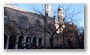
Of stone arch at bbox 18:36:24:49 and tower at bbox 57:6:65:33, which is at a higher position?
tower at bbox 57:6:65:33

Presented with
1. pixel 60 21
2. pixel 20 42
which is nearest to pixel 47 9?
pixel 60 21

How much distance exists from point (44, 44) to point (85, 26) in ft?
2.97

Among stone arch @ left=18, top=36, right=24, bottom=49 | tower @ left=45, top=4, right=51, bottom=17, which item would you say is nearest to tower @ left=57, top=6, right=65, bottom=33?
tower @ left=45, top=4, right=51, bottom=17

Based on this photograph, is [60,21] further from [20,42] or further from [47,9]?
[20,42]

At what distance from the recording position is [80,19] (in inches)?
297

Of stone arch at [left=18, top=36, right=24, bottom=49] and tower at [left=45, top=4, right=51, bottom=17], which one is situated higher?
tower at [left=45, top=4, right=51, bottom=17]

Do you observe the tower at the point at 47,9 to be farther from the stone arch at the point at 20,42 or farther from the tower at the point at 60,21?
the stone arch at the point at 20,42

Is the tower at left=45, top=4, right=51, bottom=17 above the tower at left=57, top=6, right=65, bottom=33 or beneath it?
above

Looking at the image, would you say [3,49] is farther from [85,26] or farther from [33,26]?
[85,26]

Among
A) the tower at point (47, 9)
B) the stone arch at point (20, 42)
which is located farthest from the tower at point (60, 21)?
the stone arch at point (20, 42)

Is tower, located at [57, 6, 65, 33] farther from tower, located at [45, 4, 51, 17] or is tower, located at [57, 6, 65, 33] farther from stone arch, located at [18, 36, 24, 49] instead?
stone arch, located at [18, 36, 24, 49]

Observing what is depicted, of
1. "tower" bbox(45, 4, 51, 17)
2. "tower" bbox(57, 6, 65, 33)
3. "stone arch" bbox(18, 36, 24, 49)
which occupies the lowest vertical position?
"stone arch" bbox(18, 36, 24, 49)

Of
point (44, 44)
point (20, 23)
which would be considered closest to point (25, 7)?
point (20, 23)

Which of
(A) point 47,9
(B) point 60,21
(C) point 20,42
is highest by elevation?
(A) point 47,9
